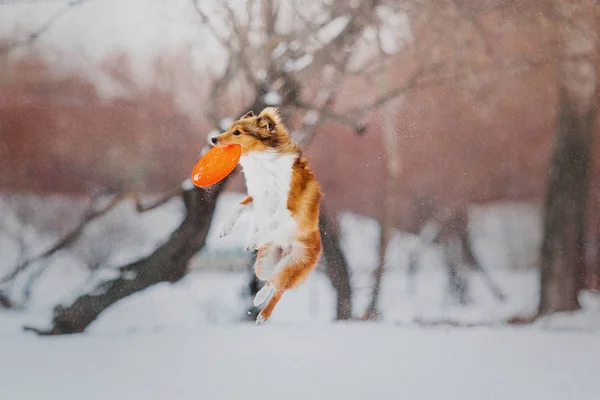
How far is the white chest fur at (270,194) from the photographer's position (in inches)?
57.1

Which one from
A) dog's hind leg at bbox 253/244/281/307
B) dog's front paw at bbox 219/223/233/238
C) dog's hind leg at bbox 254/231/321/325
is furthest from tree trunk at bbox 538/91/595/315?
dog's front paw at bbox 219/223/233/238

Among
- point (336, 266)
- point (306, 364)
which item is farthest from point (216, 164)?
point (306, 364)

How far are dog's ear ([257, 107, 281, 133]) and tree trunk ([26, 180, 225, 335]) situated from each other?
20 centimetres

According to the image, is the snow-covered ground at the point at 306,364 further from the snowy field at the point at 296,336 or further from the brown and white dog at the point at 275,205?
the brown and white dog at the point at 275,205

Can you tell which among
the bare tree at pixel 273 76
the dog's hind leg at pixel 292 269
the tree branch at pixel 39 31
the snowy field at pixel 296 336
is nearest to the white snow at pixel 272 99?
the bare tree at pixel 273 76

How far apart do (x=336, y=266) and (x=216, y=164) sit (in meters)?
0.44

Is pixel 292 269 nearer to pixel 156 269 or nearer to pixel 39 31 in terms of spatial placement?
pixel 156 269

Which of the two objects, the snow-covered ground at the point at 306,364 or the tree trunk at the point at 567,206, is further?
the tree trunk at the point at 567,206

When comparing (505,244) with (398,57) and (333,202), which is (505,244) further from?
(398,57)

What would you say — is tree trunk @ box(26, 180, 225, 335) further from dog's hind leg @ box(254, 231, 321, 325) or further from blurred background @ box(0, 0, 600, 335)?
dog's hind leg @ box(254, 231, 321, 325)

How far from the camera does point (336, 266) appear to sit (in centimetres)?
153

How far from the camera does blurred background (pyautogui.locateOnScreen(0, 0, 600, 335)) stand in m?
1.51

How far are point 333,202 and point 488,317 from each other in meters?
0.55

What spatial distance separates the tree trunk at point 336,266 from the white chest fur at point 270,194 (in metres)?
0.10
